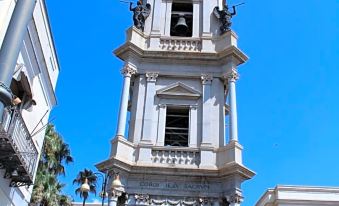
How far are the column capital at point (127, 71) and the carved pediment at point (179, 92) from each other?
157 centimetres

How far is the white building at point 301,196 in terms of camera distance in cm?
2484

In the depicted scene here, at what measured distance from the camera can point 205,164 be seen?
694 inches

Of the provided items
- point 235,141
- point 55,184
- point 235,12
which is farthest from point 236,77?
point 55,184

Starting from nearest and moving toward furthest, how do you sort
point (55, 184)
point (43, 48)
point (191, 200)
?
1. point (43, 48)
2. point (191, 200)
3. point (55, 184)

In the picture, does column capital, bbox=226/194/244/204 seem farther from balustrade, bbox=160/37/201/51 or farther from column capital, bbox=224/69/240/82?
balustrade, bbox=160/37/201/51

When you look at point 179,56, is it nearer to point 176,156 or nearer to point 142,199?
point 176,156

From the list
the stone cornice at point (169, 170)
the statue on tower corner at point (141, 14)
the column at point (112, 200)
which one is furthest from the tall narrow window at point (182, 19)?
the column at point (112, 200)

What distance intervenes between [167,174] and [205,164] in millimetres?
1635

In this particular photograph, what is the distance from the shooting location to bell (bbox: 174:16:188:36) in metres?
22.2

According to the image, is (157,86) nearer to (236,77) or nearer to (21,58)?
(236,77)

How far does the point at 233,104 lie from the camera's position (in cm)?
1927

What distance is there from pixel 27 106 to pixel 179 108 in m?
7.87

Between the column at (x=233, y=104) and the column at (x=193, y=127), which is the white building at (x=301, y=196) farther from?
the column at (x=193, y=127)

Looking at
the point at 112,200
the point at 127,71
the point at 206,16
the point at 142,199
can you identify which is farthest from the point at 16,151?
the point at 206,16
